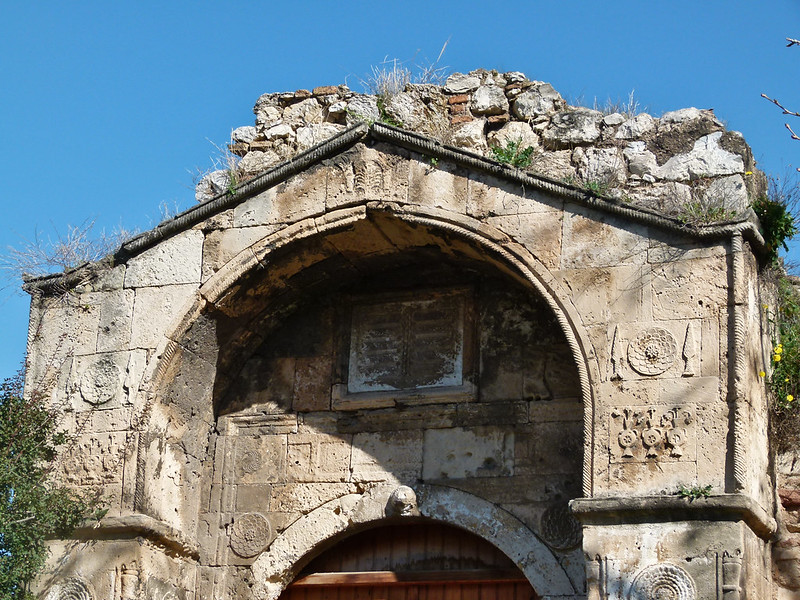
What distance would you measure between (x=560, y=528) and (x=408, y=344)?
5.52 ft

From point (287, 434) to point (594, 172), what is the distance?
Result: 107 inches

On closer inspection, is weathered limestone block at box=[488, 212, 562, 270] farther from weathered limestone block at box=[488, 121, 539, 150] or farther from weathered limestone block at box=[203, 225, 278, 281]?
weathered limestone block at box=[203, 225, 278, 281]

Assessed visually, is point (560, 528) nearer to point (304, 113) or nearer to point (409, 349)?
point (409, 349)

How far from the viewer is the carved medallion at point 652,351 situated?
7070 millimetres

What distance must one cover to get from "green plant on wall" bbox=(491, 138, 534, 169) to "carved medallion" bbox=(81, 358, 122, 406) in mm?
2862

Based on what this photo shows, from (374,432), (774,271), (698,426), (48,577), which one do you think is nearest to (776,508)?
(698,426)

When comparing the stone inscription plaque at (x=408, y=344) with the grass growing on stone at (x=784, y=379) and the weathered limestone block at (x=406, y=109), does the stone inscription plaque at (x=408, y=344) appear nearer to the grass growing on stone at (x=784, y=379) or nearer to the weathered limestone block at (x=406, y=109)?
the weathered limestone block at (x=406, y=109)

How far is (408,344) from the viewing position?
8.51m

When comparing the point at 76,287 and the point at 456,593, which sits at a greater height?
the point at 76,287

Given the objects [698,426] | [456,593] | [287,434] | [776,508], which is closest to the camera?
[698,426]

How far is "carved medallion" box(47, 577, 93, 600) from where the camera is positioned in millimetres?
7762

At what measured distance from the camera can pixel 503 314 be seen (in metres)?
8.33

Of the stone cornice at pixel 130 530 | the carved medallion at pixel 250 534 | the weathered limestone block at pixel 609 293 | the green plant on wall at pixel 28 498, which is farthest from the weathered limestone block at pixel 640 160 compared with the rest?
the green plant on wall at pixel 28 498

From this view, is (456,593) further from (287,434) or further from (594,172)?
(594,172)
